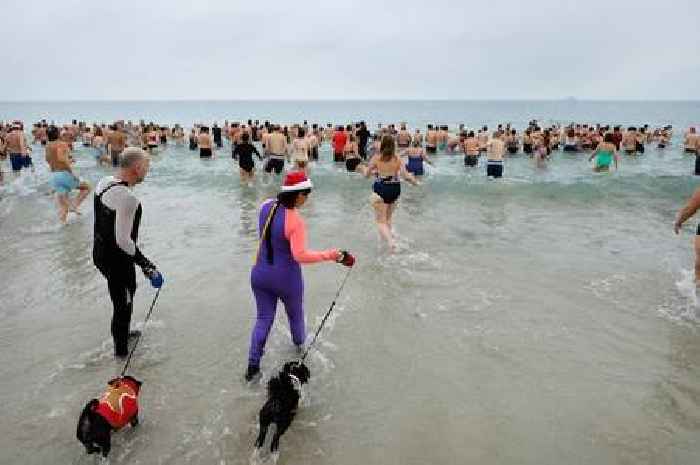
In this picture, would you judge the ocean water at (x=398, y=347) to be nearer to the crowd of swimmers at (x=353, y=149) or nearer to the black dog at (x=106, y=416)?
the black dog at (x=106, y=416)

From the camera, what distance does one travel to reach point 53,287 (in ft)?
20.9

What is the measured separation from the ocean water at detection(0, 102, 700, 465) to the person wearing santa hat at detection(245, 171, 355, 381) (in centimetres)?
63

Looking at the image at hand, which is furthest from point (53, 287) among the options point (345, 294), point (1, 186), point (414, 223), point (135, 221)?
point (1, 186)

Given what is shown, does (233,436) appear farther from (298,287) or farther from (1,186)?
(1,186)

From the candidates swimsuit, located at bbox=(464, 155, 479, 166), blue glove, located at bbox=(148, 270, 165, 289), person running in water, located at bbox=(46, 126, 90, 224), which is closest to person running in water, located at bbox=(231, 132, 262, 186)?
person running in water, located at bbox=(46, 126, 90, 224)

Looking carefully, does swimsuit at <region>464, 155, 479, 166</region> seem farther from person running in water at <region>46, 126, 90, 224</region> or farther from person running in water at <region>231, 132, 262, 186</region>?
person running in water at <region>46, 126, 90, 224</region>

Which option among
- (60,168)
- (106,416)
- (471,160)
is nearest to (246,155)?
(60,168)

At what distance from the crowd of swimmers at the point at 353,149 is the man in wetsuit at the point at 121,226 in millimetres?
4107

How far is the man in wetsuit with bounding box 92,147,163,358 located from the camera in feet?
12.6

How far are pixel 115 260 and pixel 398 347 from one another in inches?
107

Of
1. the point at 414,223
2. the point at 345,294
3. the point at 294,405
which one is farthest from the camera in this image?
A: the point at 414,223

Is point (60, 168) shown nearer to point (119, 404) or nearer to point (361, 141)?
point (119, 404)

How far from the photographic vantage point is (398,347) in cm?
485

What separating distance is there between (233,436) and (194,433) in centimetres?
29
